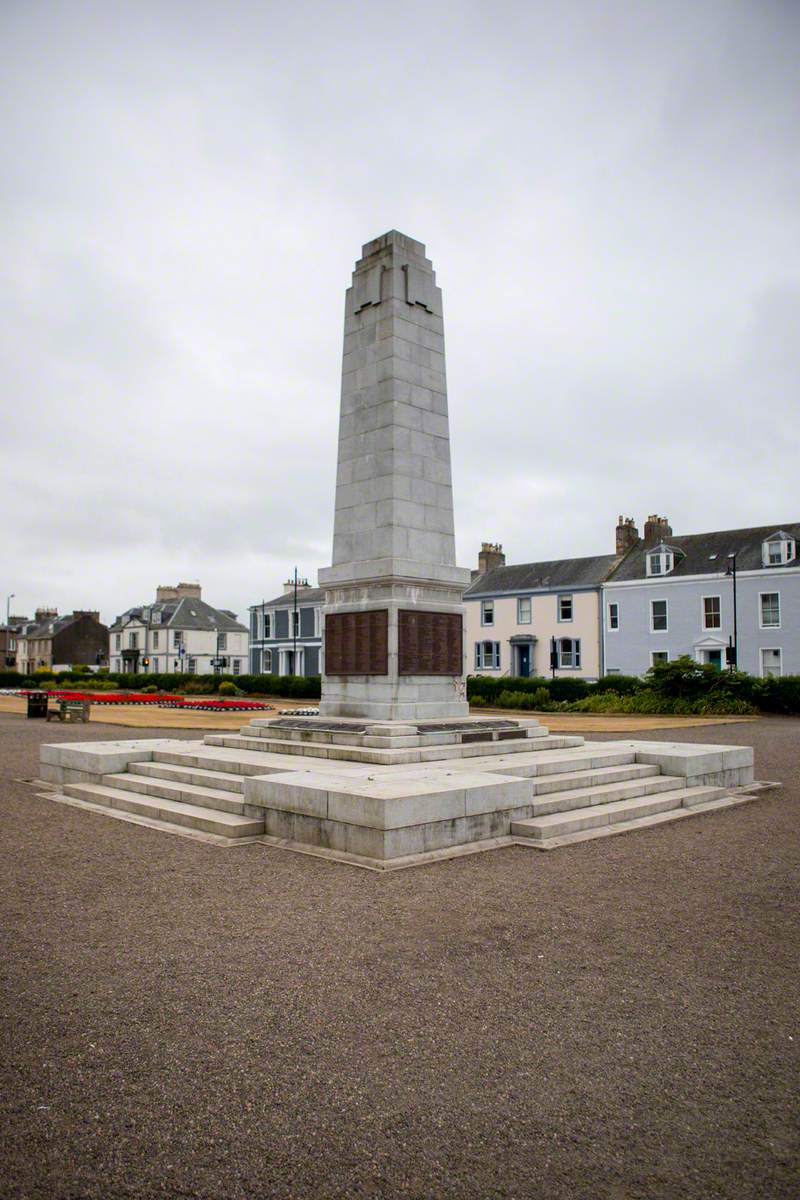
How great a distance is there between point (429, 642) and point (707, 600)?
31.7 m

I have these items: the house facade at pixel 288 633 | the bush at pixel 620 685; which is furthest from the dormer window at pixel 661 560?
the house facade at pixel 288 633

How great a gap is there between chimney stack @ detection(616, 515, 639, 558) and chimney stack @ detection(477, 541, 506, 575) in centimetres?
977

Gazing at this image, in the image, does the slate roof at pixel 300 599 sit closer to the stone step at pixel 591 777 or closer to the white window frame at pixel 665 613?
the white window frame at pixel 665 613

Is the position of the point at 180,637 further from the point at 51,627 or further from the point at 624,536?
the point at 624,536

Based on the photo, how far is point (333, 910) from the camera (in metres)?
6.64

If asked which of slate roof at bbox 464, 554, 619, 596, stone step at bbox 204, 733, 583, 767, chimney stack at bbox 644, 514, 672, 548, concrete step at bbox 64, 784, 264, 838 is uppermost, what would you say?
chimney stack at bbox 644, 514, 672, 548

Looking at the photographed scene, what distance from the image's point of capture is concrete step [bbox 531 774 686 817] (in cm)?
1032

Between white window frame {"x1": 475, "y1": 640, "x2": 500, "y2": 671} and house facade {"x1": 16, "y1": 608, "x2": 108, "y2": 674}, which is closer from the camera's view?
white window frame {"x1": 475, "y1": 640, "x2": 500, "y2": 671}

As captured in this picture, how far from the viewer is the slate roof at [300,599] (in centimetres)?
6097

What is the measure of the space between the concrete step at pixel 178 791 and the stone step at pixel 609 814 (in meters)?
3.63

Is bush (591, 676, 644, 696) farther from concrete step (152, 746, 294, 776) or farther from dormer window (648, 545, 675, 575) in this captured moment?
concrete step (152, 746, 294, 776)

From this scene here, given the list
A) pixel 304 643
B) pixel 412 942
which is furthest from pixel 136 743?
pixel 304 643

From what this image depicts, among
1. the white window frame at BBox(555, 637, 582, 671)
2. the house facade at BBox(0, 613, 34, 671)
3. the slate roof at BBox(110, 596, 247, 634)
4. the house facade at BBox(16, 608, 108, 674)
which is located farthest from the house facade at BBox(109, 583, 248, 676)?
the white window frame at BBox(555, 637, 582, 671)

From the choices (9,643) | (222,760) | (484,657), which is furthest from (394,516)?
(9,643)
